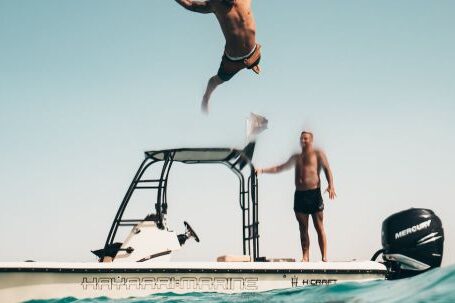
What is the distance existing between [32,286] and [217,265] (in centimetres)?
223

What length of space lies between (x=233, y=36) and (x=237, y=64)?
1.43 feet

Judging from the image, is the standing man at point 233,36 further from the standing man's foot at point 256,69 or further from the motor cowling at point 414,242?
the motor cowling at point 414,242

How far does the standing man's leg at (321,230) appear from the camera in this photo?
341 inches

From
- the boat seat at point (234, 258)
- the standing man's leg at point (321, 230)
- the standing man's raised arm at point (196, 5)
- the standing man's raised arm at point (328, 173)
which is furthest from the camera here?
the standing man's raised arm at point (196, 5)

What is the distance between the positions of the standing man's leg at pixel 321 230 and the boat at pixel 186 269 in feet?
1.38

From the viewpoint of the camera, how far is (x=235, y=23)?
31.2ft

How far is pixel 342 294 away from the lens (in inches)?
308

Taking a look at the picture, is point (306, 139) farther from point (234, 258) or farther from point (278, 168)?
point (234, 258)

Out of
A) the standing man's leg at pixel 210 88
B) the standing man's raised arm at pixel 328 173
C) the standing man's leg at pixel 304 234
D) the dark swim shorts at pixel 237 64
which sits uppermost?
the dark swim shorts at pixel 237 64

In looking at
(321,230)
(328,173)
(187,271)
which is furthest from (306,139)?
(187,271)

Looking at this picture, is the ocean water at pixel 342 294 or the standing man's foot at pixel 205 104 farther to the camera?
the standing man's foot at pixel 205 104

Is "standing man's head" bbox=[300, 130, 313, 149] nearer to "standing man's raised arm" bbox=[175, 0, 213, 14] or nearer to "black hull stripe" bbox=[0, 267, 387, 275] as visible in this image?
"black hull stripe" bbox=[0, 267, 387, 275]

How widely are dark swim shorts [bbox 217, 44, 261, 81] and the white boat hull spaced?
3.15m

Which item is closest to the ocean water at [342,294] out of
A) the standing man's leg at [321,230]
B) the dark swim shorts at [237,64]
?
the standing man's leg at [321,230]
